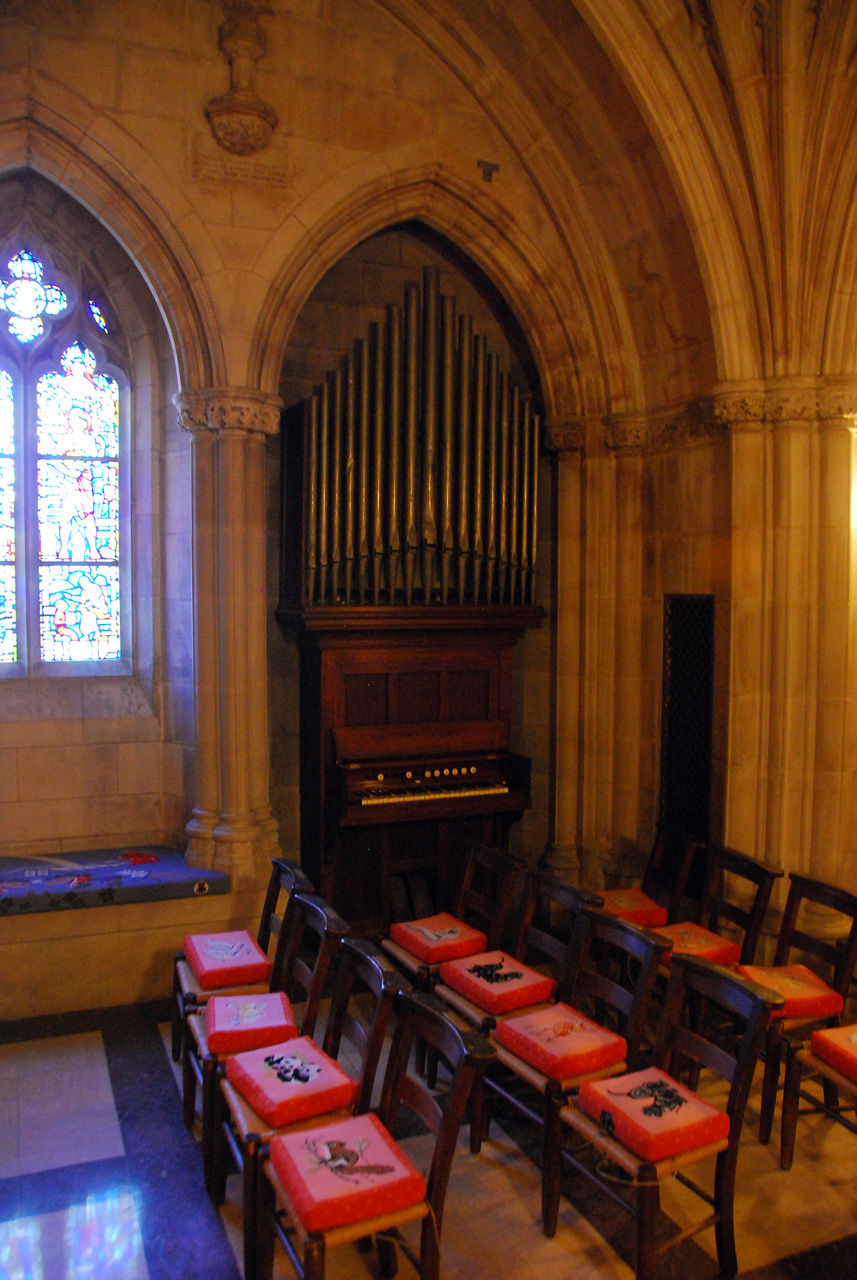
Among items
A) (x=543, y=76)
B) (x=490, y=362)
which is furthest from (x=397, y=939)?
(x=543, y=76)

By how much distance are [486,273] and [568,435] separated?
1.28 meters

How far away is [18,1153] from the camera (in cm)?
438

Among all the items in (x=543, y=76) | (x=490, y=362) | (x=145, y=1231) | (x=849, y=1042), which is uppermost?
(x=543, y=76)

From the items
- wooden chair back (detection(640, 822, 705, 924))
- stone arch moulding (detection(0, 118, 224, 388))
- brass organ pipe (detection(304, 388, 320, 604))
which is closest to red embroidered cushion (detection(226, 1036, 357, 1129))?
wooden chair back (detection(640, 822, 705, 924))

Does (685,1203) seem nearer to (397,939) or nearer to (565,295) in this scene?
(397,939)

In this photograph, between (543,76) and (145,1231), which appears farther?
(543,76)

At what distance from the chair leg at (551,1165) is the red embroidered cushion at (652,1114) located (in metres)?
0.16

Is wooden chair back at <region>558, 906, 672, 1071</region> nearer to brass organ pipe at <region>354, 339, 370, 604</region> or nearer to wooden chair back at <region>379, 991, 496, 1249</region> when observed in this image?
wooden chair back at <region>379, 991, 496, 1249</region>

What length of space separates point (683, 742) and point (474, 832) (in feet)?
5.05

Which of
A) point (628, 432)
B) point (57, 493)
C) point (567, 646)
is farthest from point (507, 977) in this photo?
point (57, 493)

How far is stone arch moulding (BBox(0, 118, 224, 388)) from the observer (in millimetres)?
5855

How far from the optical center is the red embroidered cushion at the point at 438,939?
501 centimetres

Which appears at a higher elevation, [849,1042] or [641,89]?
[641,89]

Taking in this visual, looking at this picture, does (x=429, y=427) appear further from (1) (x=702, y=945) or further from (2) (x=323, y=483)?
(1) (x=702, y=945)
